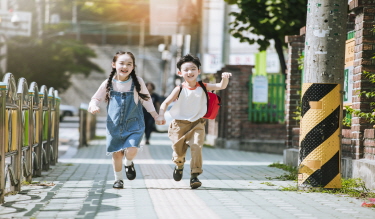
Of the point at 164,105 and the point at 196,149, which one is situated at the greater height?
the point at 164,105

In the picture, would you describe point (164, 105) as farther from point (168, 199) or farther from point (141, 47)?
point (141, 47)

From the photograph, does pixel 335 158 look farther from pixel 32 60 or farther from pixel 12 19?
pixel 32 60

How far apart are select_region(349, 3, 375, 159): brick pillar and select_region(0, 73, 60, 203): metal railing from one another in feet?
13.4

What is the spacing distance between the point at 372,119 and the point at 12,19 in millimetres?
19369

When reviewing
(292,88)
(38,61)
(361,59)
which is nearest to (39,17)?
(38,61)

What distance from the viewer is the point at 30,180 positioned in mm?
8461

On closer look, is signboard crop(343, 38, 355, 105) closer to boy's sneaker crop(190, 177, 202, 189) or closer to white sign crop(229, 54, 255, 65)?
boy's sneaker crop(190, 177, 202, 189)

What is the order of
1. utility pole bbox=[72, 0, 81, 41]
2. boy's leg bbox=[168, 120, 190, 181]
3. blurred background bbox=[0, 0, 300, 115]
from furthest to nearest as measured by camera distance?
utility pole bbox=[72, 0, 81, 41], blurred background bbox=[0, 0, 300, 115], boy's leg bbox=[168, 120, 190, 181]

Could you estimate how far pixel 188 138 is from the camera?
8062 mm

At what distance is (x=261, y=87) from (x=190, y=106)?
9621mm

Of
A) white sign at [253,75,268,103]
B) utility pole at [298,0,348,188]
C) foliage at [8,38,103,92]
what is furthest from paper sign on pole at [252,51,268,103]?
foliage at [8,38,103,92]

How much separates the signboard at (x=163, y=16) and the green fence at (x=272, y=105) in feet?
33.2

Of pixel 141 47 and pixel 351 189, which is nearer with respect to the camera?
pixel 351 189

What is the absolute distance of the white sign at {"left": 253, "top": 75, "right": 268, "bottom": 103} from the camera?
17.4m
